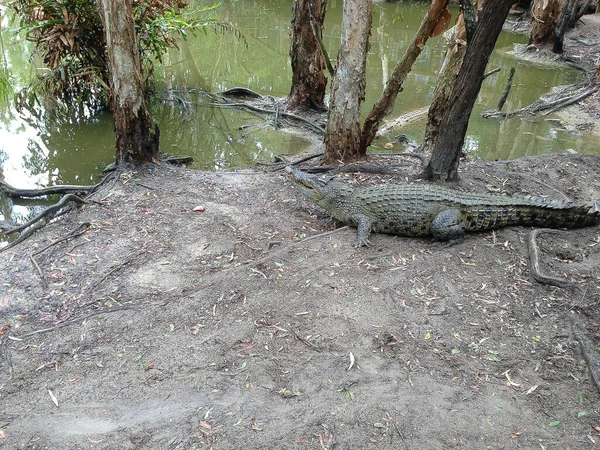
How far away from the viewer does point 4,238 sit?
17.7 feet

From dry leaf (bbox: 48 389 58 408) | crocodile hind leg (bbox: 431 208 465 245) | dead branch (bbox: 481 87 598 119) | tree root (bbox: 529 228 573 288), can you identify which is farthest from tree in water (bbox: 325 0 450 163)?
dry leaf (bbox: 48 389 58 408)

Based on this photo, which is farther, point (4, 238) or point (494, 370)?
point (4, 238)

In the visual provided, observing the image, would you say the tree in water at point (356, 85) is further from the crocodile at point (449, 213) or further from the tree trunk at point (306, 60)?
the tree trunk at point (306, 60)

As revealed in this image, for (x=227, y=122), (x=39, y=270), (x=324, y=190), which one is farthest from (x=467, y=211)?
(x=227, y=122)

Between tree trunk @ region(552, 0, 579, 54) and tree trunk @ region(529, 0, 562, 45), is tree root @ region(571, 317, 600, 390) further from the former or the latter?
tree trunk @ region(529, 0, 562, 45)

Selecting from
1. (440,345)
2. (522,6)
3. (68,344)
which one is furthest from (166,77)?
(522,6)

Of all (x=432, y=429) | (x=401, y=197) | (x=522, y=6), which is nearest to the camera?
(x=432, y=429)

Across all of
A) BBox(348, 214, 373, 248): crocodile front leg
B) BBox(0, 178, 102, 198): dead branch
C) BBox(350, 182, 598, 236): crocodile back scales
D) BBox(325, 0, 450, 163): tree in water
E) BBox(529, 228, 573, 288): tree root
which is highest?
BBox(325, 0, 450, 163): tree in water

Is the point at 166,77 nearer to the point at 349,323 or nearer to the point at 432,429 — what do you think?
the point at 349,323

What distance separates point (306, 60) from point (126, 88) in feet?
13.4

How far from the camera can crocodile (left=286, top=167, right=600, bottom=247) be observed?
15.4 ft

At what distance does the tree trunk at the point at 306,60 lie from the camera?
863cm

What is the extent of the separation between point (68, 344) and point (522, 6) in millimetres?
21008

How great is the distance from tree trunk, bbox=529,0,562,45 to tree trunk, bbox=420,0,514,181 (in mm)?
11335
